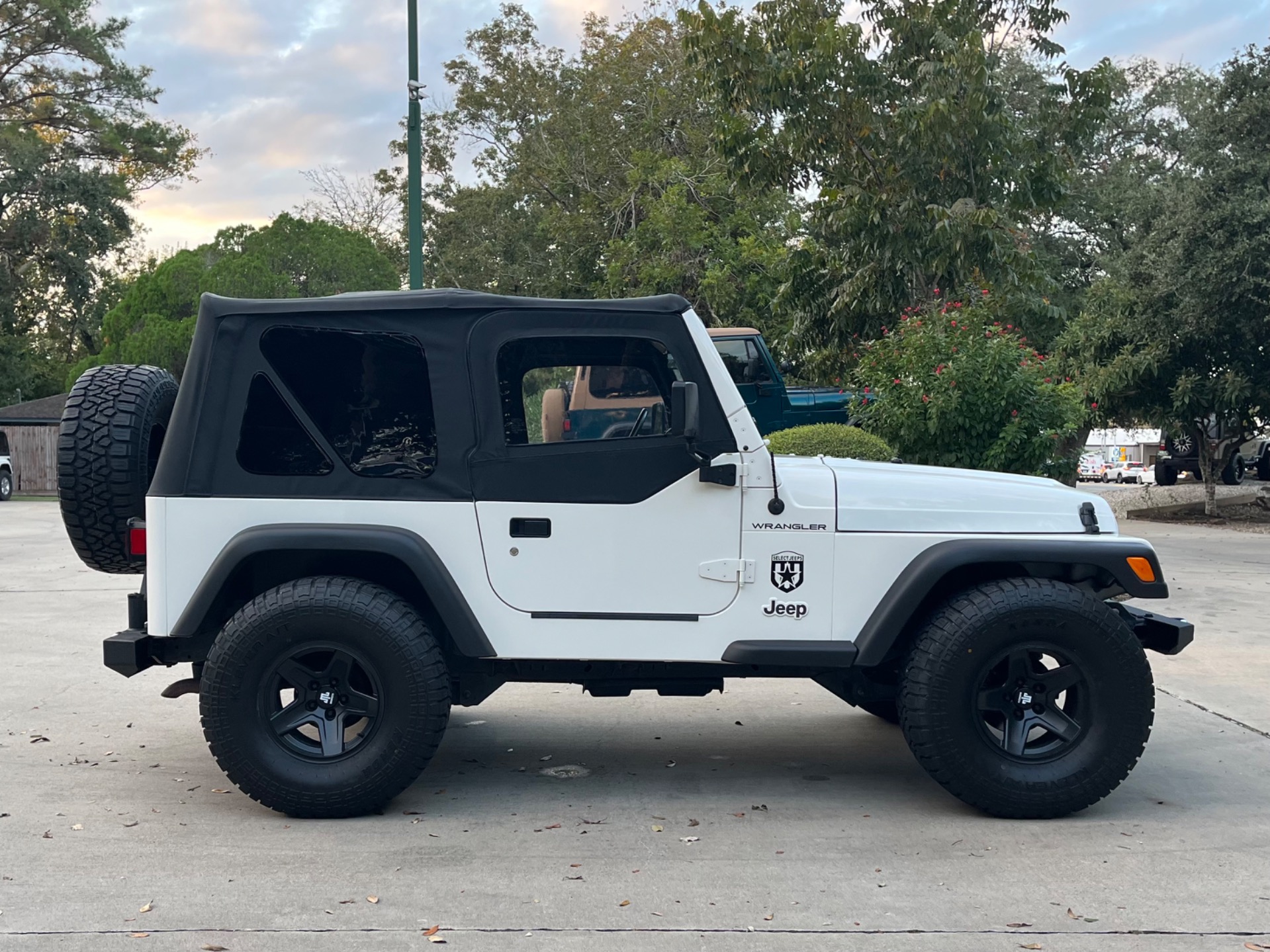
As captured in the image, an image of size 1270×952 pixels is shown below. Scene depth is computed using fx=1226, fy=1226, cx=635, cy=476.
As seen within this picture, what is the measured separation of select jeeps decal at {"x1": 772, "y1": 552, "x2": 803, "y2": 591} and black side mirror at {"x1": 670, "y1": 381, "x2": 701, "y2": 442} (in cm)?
61

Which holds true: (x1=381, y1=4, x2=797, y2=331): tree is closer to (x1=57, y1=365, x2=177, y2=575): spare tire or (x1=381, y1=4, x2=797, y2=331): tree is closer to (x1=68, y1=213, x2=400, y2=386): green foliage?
(x1=68, y1=213, x2=400, y2=386): green foliage

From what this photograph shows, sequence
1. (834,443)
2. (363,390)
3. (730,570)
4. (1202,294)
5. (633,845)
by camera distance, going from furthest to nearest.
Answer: (1202,294) < (834,443) < (363,390) < (730,570) < (633,845)

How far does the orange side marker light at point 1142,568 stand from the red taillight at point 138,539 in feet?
13.1

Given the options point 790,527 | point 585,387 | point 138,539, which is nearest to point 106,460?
point 138,539

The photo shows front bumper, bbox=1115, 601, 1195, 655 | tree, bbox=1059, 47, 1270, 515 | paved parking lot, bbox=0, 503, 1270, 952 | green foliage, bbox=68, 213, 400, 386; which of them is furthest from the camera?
green foliage, bbox=68, 213, 400, 386

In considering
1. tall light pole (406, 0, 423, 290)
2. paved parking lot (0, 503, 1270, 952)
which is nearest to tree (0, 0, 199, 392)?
tall light pole (406, 0, 423, 290)

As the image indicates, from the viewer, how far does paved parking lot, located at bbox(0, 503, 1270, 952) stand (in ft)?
12.4

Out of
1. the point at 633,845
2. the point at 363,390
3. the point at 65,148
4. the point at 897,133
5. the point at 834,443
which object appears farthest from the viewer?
the point at 65,148

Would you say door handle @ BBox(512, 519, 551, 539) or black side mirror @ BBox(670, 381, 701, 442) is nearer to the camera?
black side mirror @ BBox(670, 381, 701, 442)

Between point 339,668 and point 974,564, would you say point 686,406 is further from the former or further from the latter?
point 339,668

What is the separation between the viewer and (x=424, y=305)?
4.93 m

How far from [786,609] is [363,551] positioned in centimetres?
170

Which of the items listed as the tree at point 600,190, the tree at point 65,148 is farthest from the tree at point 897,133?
the tree at point 65,148

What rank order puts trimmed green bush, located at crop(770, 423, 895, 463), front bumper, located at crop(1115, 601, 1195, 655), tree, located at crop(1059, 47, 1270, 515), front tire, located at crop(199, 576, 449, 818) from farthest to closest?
1. tree, located at crop(1059, 47, 1270, 515)
2. trimmed green bush, located at crop(770, 423, 895, 463)
3. front bumper, located at crop(1115, 601, 1195, 655)
4. front tire, located at crop(199, 576, 449, 818)
